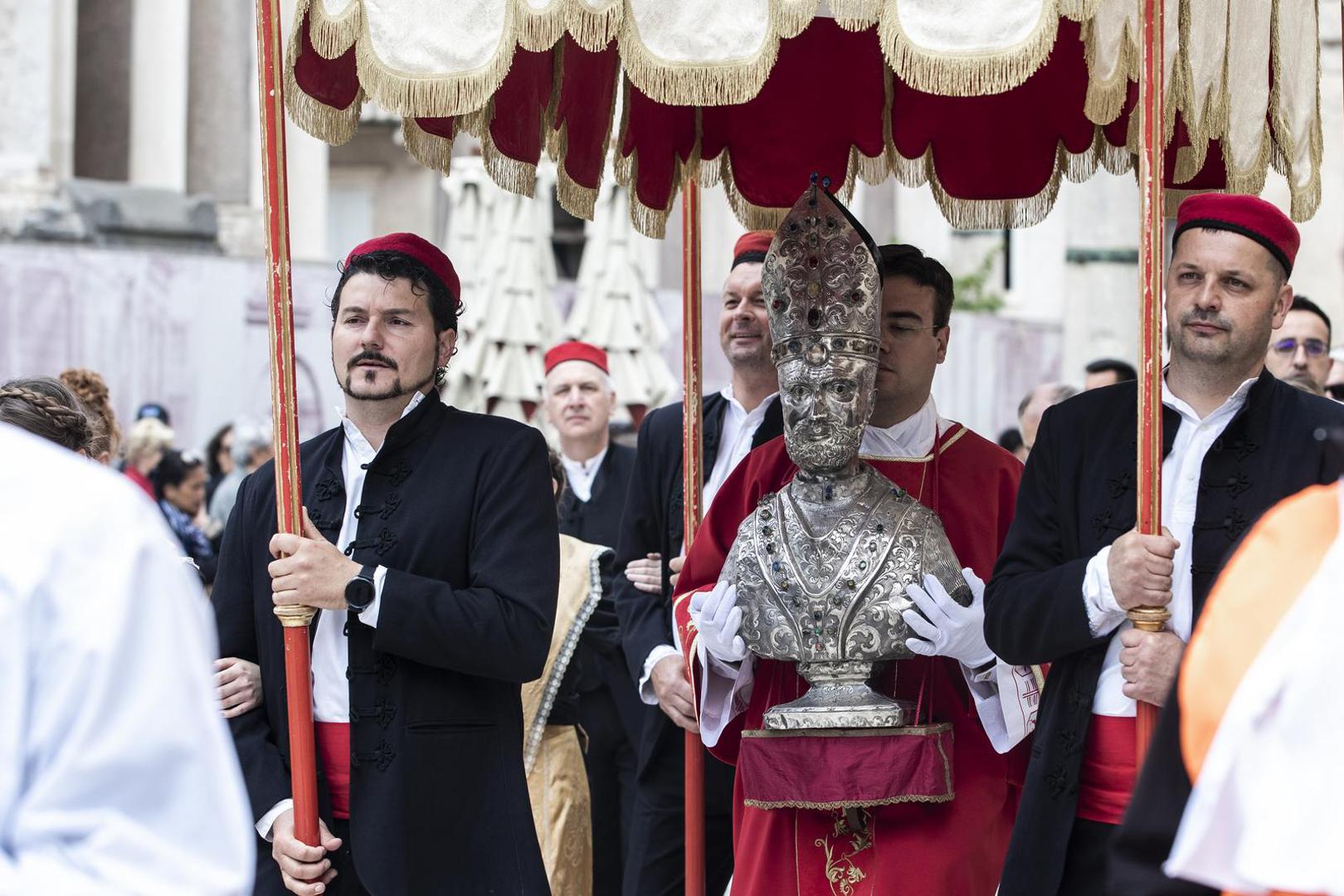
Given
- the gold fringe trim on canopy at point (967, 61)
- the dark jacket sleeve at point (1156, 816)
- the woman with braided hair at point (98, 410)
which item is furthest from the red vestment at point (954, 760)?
the dark jacket sleeve at point (1156, 816)

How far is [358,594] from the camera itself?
12.7 feet

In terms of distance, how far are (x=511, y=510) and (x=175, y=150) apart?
18129mm

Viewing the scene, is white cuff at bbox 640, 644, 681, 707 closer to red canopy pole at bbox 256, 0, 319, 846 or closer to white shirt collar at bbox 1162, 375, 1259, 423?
red canopy pole at bbox 256, 0, 319, 846

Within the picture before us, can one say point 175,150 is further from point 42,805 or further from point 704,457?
point 42,805

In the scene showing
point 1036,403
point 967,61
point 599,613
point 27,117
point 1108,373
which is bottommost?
point 599,613

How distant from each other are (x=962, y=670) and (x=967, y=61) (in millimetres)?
1550

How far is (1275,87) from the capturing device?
414cm

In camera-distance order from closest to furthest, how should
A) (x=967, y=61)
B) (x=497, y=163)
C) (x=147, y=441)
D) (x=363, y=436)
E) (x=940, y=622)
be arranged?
(x=967, y=61), (x=940, y=622), (x=363, y=436), (x=497, y=163), (x=147, y=441)

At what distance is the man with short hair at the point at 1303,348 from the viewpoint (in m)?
6.30

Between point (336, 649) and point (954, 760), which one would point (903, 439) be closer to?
Answer: point (954, 760)

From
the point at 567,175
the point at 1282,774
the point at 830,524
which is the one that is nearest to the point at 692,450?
the point at 567,175

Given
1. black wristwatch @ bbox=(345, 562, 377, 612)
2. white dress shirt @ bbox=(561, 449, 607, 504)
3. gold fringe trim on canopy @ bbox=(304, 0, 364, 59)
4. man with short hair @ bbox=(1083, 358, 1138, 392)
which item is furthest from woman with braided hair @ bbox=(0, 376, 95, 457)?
man with short hair @ bbox=(1083, 358, 1138, 392)

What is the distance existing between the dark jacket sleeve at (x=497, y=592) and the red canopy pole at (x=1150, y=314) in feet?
4.02

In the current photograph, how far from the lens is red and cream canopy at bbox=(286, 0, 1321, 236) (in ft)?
11.7
